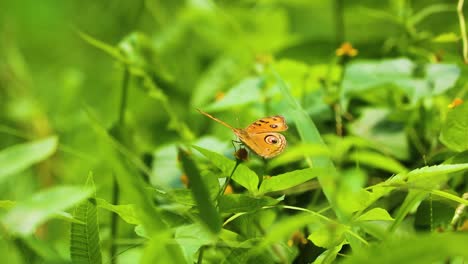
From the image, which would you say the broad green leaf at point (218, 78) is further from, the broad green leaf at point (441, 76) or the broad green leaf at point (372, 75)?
the broad green leaf at point (441, 76)

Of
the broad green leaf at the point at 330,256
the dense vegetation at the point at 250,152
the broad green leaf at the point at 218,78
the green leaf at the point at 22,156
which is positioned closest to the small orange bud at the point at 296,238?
the dense vegetation at the point at 250,152

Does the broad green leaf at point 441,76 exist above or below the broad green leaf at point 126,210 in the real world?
above

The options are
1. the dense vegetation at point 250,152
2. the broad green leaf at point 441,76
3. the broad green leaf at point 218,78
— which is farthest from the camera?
the broad green leaf at point 218,78

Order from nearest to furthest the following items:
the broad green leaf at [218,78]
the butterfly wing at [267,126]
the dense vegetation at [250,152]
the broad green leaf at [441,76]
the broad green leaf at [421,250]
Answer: the broad green leaf at [421,250], the dense vegetation at [250,152], the butterfly wing at [267,126], the broad green leaf at [441,76], the broad green leaf at [218,78]

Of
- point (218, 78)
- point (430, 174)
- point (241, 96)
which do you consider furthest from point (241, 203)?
point (218, 78)

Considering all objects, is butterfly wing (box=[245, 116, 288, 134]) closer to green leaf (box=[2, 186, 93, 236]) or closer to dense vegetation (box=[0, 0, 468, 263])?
dense vegetation (box=[0, 0, 468, 263])

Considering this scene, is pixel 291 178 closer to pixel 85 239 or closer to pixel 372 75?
pixel 85 239

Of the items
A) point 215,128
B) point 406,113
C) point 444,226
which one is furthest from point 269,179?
point 215,128
